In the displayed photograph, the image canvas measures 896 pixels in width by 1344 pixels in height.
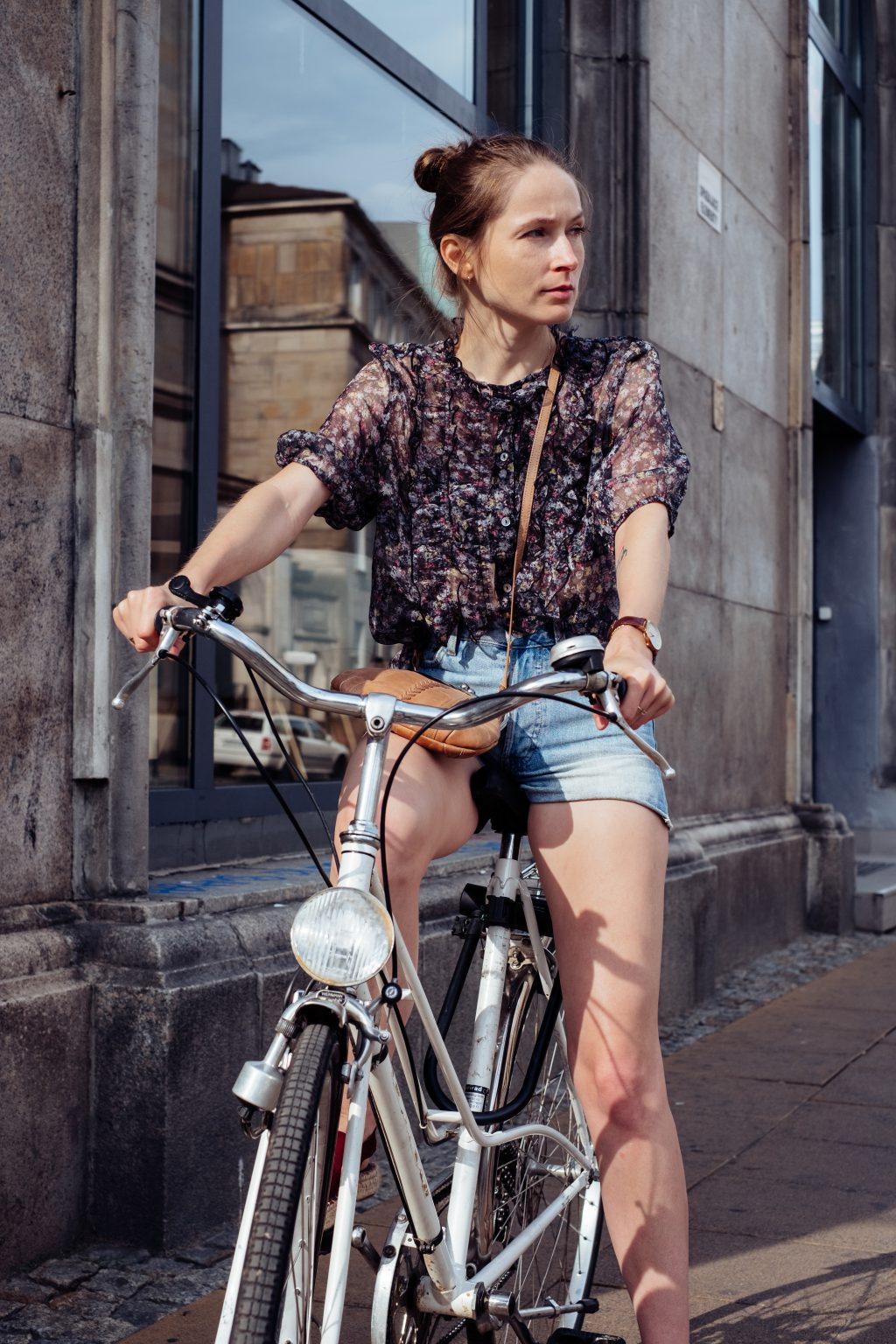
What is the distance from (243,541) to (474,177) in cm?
72

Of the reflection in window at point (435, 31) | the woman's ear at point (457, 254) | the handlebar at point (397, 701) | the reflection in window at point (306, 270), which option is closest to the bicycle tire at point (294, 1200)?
the handlebar at point (397, 701)

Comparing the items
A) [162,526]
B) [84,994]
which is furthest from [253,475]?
[84,994]

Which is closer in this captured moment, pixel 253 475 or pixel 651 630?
pixel 651 630

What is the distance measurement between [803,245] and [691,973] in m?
4.34

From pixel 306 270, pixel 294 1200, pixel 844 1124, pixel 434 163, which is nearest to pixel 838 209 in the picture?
pixel 306 270

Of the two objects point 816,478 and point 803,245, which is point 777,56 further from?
point 816,478

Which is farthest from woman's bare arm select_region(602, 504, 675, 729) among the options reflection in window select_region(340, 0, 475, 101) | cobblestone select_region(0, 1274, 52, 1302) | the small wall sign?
the small wall sign

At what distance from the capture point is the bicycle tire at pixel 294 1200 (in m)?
1.60

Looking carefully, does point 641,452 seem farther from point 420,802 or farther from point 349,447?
point 420,802

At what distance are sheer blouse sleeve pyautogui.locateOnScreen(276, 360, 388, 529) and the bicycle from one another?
0.47 m

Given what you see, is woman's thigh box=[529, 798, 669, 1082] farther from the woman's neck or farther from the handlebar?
the woman's neck

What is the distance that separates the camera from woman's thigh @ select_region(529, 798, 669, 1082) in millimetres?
2418

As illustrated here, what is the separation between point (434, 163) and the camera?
2.62m

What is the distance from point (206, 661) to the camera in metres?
4.85
